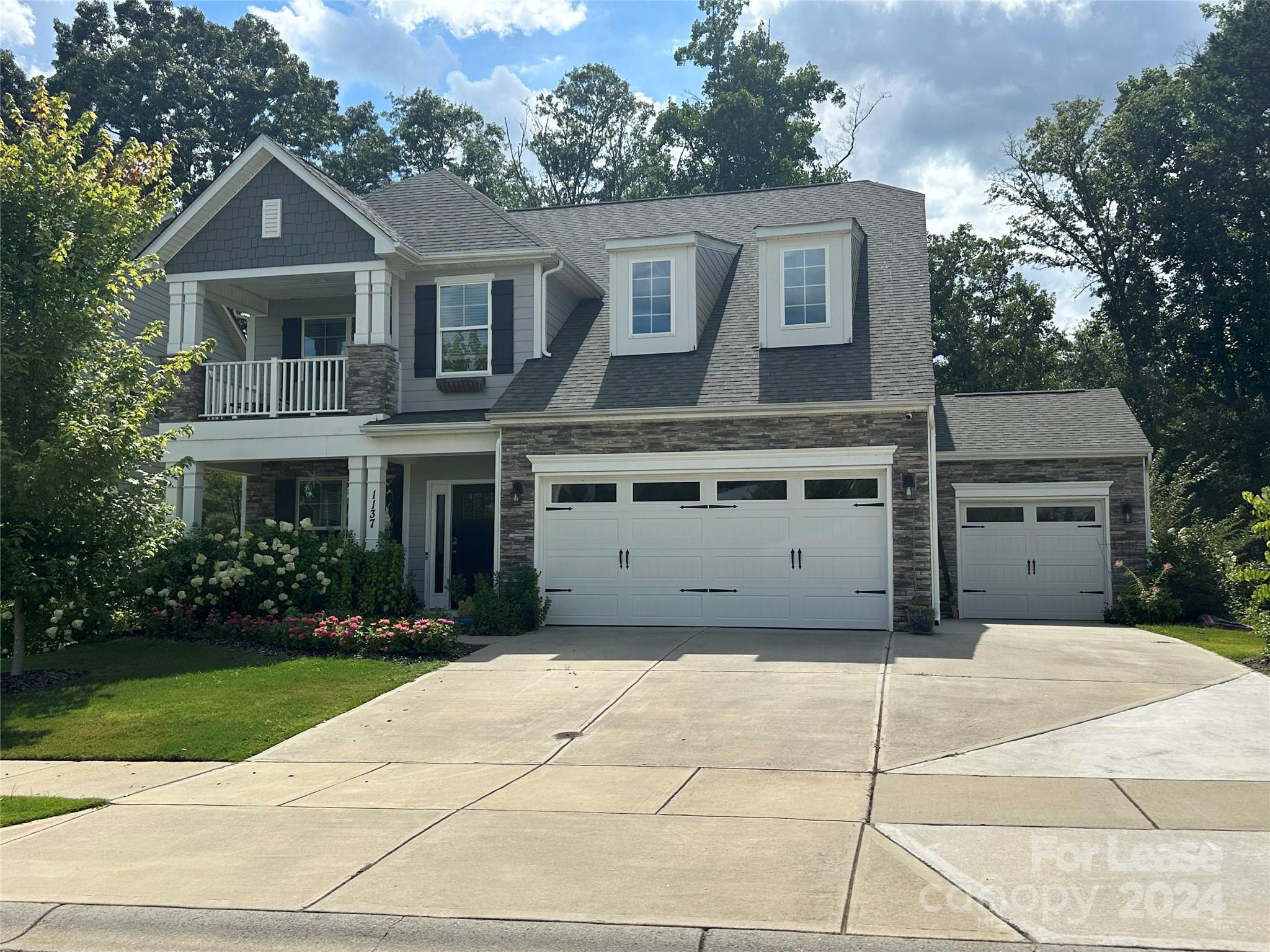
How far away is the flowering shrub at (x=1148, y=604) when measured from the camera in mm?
17109

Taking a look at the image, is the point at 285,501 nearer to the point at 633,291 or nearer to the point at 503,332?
the point at 503,332

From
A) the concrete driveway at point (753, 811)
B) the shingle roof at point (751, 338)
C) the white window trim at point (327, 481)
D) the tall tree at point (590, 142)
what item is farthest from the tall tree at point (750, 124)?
the concrete driveway at point (753, 811)

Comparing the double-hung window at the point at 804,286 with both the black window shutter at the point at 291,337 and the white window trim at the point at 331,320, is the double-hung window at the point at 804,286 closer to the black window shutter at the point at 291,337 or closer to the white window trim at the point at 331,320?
the white window trim at the point at 331,320

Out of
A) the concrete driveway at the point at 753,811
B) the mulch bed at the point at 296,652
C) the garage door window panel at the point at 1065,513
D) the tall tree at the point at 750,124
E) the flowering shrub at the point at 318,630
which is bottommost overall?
the concrete driveway at the point at 753,811

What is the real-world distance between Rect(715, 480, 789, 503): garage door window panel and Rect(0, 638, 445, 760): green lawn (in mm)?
5013

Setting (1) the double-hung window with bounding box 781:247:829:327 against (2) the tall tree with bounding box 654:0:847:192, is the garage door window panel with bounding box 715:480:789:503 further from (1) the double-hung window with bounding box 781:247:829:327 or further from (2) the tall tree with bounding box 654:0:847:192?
(2) the tall tree with bounding box 654:0:847:192

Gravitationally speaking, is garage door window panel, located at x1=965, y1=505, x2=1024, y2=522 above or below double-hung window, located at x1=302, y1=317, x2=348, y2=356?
below

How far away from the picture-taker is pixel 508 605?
49.2 feet

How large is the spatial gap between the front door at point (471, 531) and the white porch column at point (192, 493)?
13.8ft

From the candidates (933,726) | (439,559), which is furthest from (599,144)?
(933,726)

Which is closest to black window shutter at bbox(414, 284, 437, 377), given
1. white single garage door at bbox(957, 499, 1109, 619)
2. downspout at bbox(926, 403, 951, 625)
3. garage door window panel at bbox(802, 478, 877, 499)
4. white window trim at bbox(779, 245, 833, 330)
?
white window trim at bbox(779, 245, 833, 330)

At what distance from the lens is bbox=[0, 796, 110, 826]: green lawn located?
283 inches

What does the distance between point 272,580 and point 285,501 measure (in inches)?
157

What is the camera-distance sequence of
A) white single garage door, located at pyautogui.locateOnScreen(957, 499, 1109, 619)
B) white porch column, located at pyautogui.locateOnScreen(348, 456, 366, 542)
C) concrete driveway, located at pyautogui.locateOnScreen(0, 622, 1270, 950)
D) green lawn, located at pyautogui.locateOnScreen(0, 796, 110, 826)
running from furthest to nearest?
A: white single garage door, located at pyautogui.locateOnScreen(957, 499, 1109, 619)
white porch column, located at pyautogui.locateOnScreen(348, 456, 366, 542)
green lawn, located at pyautogui.locateOnScreen(0, 796, 110, 826)
concrete driveway, located at pyautogui.locateOnScreen(0, 622, 1270, 950)
